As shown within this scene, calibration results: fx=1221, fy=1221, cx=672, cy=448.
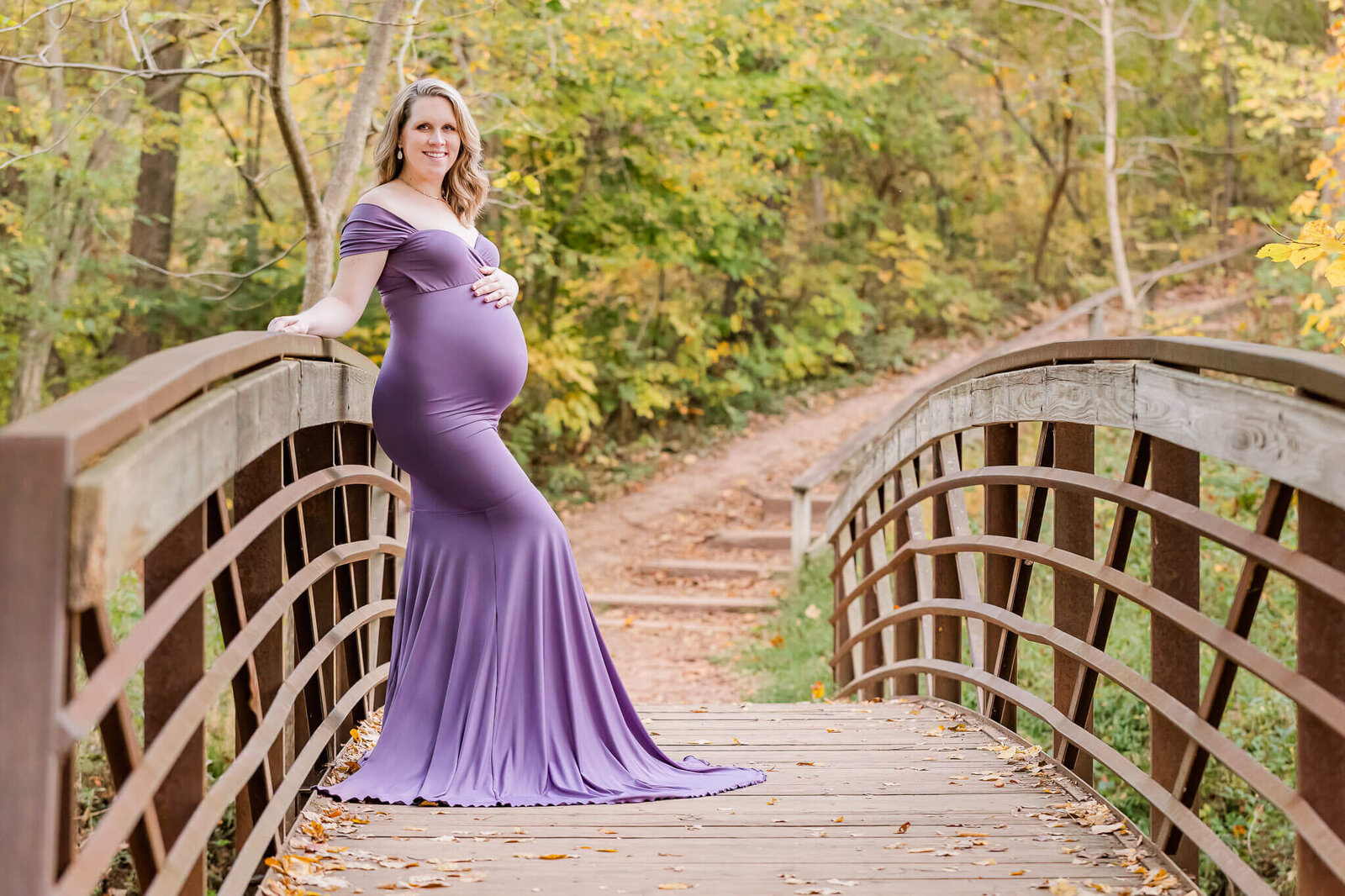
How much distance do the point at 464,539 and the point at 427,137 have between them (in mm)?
1308

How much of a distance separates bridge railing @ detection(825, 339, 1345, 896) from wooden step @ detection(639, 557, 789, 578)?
18.0ft

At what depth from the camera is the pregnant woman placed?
3.79 m

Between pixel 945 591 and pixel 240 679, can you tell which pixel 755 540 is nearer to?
pixel 945 591

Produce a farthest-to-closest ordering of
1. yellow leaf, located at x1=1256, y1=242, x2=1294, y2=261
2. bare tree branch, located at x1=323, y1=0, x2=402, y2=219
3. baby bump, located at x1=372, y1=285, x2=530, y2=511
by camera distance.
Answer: bare tree branch, located at x1=323, y1=0, x2=402, y2=219 → baby bump, located at x1=372, y1=285, x2=530, y2=511 → yellow leaf, located at x1=1256, y1=242, x2=1294, y2=261

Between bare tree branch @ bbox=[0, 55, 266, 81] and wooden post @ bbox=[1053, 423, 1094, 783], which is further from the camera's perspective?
bare tree branch @ bbox=[0, 55, 266, 81]

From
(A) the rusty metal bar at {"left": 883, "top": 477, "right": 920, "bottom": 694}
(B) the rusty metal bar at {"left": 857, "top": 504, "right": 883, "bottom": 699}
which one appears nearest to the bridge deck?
(A) the rusty metal bar at {"left": 883, "top": 477, "right": 920, "bottom": 694}

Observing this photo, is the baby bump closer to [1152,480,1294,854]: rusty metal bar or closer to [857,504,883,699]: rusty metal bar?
[1152,480,1294,854]: rusty metal bar

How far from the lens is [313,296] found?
260 inches

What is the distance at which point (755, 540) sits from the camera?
11883 millimetres

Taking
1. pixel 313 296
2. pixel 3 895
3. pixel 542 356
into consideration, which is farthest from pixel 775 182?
pixel 3 895

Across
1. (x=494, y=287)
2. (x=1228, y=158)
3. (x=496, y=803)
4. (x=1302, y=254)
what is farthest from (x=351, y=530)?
(x=1228, y=158)

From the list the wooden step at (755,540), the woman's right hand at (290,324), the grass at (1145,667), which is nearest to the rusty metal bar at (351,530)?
the woman's right hand at (290,324)

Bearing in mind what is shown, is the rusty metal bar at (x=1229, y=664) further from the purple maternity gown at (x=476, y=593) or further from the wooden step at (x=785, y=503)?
the wooden step at (x=785, y=503)

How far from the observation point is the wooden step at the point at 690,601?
10.5 meters
